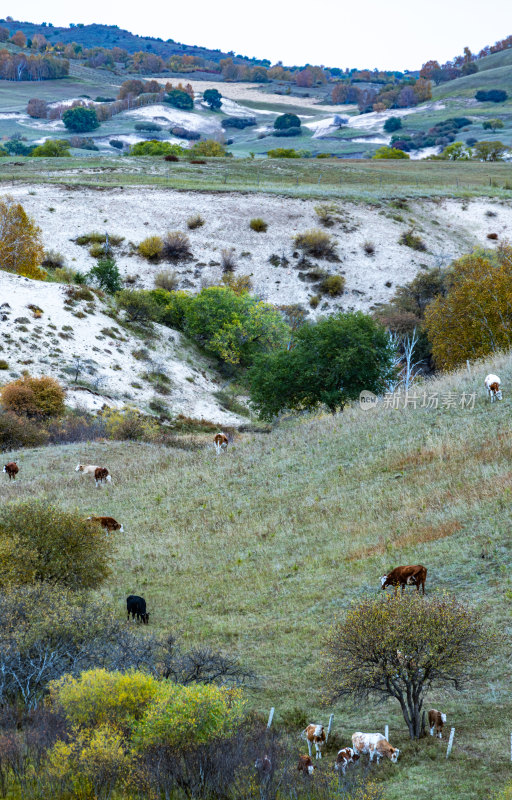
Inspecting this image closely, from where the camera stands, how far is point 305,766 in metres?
9.45

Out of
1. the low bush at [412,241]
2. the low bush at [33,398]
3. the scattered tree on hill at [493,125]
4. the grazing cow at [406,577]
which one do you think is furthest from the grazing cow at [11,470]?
the scattered tree on hill at [493,125]

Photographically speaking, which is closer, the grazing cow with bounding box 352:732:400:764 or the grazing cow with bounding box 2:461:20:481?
the grazing cow with bounding box 352:732:400:764

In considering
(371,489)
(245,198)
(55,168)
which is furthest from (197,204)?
(371,489)

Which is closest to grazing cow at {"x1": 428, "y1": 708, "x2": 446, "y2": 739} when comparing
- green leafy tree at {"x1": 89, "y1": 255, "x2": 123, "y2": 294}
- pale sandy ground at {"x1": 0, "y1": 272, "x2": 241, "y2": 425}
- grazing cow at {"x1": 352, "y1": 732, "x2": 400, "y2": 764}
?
grazing cow at {"x1": 352, "y1": 732, "x2": 400, "y2": 764}

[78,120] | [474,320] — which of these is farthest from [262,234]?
[78,120]

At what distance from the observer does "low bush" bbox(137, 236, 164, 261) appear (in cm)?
7100

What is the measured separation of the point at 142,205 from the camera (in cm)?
7756

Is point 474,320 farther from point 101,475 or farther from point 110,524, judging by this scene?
point 110,524

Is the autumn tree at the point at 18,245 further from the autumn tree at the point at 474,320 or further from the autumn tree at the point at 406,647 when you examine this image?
the autumn tree at the point at 406,647

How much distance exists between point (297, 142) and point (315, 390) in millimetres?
159104

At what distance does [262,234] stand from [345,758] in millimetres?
68374

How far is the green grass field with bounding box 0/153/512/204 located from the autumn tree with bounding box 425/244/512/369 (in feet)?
140

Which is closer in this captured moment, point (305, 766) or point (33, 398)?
point (305, 766)

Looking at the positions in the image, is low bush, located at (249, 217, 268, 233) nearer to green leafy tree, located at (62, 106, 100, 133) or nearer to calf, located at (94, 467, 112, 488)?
calf, located at (94, 467, 112, 488)
